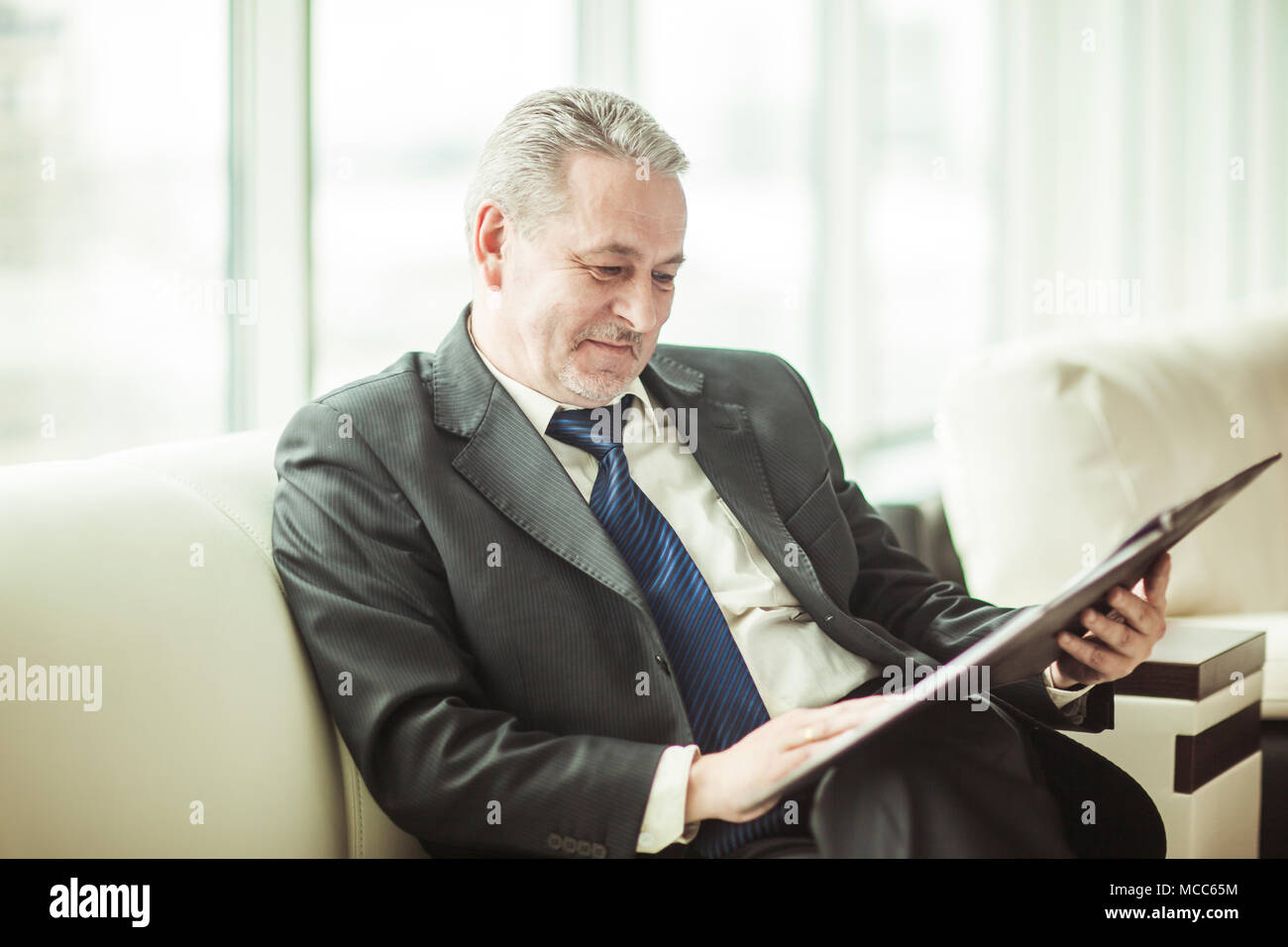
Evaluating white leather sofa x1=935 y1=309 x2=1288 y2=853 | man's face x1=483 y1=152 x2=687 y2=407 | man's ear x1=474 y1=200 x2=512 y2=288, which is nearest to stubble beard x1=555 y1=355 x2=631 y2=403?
man's face x1=483 y1=152 x2=687 y2=407

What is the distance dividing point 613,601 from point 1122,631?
573 millimetres

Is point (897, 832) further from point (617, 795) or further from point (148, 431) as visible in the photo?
point (148, 431)

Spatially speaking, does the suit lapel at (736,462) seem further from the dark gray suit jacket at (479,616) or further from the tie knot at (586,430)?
the tie knot at (586,430)

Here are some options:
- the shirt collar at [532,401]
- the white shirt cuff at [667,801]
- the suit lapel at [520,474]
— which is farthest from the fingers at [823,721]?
the shirt collar at [532,401]

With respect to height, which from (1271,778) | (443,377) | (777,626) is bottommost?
(1271,778)

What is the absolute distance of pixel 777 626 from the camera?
153 centimetres

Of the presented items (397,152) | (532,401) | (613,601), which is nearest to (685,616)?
(613,601)

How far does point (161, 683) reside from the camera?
1153 mm

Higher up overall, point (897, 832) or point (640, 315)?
point (640, 315)

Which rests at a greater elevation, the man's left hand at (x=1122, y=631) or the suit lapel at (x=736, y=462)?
the suit lapel at (x=736, y=462)

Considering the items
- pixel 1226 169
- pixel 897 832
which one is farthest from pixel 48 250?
pixel 1226 169

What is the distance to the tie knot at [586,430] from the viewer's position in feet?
4.97

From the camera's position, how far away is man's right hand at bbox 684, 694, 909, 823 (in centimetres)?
115

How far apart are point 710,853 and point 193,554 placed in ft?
2.00
